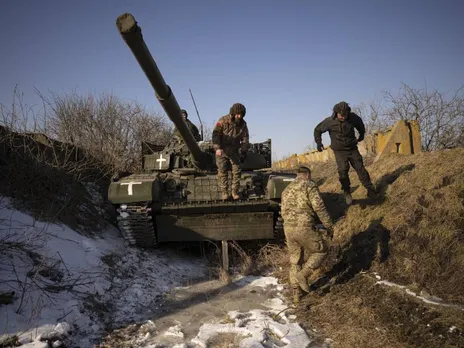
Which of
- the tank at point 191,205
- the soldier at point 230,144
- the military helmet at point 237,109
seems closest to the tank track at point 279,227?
the tank at point 191,205

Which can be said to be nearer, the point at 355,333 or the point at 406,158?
the point at 355,333

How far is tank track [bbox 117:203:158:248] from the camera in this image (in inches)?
231

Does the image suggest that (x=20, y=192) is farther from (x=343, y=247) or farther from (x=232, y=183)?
(x=343, y=247)

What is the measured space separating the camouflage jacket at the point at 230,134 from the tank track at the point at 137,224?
175 cm

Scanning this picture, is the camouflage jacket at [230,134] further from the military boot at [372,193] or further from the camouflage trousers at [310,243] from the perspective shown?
the military boot at [372,193]

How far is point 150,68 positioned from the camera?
446cm

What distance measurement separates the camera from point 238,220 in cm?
638

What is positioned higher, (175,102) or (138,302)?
(175,102)

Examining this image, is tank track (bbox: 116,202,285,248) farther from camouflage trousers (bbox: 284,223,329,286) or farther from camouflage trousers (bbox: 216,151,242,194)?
camouflage trousers (bbox: 284,223,329,286)

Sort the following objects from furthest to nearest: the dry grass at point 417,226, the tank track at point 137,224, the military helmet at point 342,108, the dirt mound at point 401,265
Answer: the military helmet at point 342,108 → the tank track at point 137,224 → the dry grass at point 417,226 → the dirt mound at point 401,265

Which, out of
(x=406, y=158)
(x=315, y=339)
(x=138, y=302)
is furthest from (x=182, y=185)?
(x=406, y=158)

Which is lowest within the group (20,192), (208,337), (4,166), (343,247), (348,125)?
(208,337)

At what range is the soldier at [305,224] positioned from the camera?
4516 mm

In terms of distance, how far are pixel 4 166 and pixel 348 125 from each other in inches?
234
